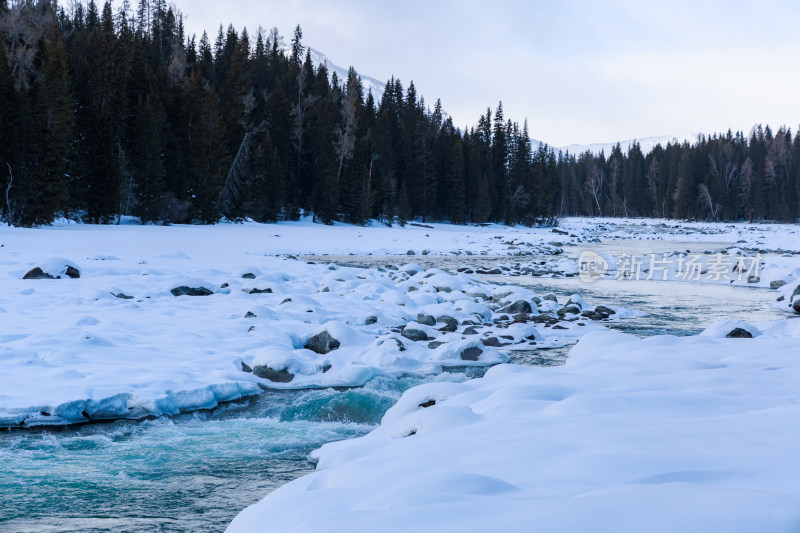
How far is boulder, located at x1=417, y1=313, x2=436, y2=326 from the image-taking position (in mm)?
9570

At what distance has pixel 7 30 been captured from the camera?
25.0 metres

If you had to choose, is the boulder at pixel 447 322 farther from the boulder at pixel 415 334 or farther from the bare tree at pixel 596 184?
the bare tree at pixel 596 184

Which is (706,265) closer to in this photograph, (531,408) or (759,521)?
(531,408)

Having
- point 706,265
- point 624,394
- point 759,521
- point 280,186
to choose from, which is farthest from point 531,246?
point 759,521

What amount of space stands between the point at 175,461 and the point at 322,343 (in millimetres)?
3384

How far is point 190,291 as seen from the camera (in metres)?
10.9

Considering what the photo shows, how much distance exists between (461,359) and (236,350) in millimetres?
2790

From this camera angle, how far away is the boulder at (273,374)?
6.56 metres

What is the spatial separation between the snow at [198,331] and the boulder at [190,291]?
4 cm

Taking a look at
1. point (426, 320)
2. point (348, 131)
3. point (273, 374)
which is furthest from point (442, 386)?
point (348, 131)

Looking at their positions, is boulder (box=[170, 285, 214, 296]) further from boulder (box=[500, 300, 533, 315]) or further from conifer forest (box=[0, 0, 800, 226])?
conifer forest (box=[0, 0, 800, 226])

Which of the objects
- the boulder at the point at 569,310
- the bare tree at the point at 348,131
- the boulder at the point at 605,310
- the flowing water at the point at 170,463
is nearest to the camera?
the flowing water at the point at 170,463

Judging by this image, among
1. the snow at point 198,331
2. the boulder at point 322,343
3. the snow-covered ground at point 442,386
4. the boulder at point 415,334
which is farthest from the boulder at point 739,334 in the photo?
the boulder at point 322,343

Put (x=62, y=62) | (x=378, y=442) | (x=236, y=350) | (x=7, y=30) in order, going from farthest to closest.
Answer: (x=7, y=30) → (x=62, y=62) → (x=236, y=350) → (x=378, y=442)
